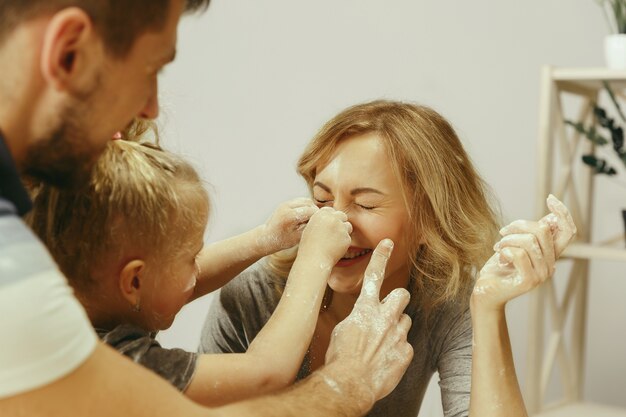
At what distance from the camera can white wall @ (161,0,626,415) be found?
250cm

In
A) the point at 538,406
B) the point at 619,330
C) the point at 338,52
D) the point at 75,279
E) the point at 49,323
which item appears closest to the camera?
the point at 49,323

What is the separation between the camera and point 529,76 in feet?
8.30

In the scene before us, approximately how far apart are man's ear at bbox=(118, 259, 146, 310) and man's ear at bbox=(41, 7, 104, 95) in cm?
32

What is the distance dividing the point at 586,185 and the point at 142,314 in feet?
5.42

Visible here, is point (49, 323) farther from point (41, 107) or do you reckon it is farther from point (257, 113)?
point (257, 113)

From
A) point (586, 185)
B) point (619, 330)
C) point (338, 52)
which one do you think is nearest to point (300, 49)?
point (338, 52)

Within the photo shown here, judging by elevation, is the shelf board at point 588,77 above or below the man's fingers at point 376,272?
above

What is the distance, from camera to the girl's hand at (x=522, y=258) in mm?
1190

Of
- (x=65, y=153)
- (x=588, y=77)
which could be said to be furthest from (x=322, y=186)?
(x=588, y=77)

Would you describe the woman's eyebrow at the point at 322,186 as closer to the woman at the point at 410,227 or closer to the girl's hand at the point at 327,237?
the woman at the point at 410,227

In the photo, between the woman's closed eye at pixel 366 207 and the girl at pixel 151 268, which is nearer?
the girl at pixel 151 268

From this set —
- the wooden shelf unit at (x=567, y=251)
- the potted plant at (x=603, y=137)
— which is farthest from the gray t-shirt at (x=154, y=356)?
the potted plant at (x=603, y=137)

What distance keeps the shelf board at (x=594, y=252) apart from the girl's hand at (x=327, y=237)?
42.7 inches

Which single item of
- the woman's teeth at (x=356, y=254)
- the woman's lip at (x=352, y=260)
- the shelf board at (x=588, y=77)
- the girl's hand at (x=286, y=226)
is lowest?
the woman's lip at (x=352, y=260)
